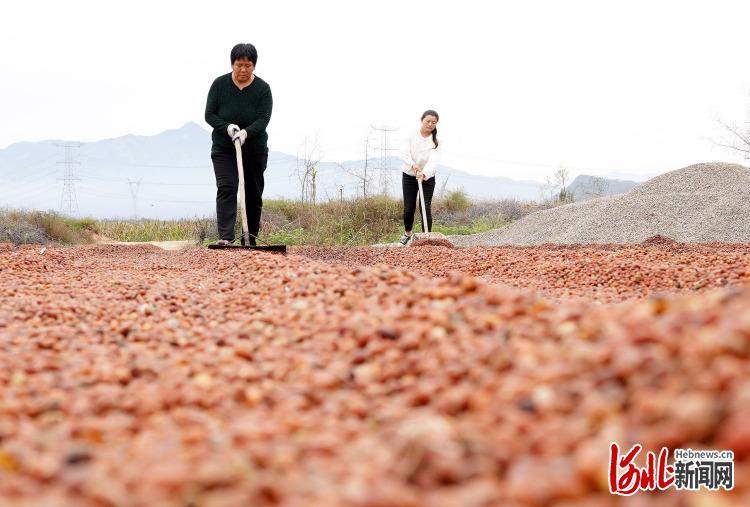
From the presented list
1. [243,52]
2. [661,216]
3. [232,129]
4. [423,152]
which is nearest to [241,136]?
[232,129]

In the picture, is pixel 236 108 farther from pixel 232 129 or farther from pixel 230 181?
pixel 230 181

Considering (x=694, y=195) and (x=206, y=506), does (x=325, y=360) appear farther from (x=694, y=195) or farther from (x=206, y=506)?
(x=694, y=195)

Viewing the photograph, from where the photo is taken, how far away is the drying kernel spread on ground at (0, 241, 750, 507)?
934 mm

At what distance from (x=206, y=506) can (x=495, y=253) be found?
210 inches

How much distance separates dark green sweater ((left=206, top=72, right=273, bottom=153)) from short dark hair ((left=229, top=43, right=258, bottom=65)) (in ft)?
1.21

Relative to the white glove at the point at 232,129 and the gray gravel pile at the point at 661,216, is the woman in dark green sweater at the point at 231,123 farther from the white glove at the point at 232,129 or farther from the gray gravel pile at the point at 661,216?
the gray gravel pile at the point at 661,216

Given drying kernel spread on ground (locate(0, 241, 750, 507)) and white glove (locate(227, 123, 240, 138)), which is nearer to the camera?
drying kernel spread on ground (locate(0, 241, 750, 507))

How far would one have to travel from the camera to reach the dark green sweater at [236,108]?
6.18 m

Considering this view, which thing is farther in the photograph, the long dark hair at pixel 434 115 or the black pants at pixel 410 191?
the black pants at pixel 410 191

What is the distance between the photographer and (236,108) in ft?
20.3

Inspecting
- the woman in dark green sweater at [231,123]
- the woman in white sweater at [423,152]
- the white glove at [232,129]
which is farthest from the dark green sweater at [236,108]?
the woman in white sweater at [423,152]

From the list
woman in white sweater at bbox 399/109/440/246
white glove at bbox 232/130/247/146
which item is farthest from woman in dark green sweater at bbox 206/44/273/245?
woman in white sweater at bbox 399/109/440/246

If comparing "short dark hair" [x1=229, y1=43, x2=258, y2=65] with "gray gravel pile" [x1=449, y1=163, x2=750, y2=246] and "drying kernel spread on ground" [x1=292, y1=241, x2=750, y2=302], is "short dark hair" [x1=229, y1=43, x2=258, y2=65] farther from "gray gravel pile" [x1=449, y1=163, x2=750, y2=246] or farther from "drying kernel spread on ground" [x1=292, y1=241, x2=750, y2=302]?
"gray gravel pile" [x1=449, y1=163, x2=750, y2=246]

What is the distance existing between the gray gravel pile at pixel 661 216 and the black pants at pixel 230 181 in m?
5.18
